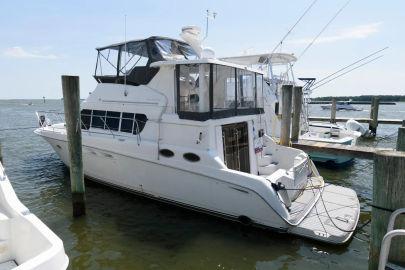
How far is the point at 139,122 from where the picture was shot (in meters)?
8.84

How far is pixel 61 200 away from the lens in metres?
9.13

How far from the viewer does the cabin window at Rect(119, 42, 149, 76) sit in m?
9.14

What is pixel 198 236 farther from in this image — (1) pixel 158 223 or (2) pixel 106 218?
(2) pixel 106 218

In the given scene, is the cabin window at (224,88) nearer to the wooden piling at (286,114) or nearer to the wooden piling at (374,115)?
the wooden piling at (286,114)

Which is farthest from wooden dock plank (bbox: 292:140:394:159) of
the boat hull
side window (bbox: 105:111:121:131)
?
side window (bbox: 105:111:121:131)

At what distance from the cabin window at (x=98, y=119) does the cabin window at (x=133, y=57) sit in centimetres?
138

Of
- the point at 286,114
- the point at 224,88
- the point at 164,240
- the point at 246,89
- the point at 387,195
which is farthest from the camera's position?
the point at 286,114

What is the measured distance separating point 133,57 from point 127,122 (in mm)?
1904

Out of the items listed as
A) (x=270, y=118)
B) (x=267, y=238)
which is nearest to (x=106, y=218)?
(x=267, y=238)

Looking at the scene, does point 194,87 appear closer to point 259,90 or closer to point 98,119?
point 259,90

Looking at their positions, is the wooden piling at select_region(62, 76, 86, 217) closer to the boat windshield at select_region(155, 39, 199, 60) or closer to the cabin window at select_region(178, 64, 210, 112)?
the cabin window at select_region(178, 64, 210, 112)

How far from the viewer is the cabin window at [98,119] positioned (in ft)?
32.5

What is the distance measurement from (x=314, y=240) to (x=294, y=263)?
0.90 meters

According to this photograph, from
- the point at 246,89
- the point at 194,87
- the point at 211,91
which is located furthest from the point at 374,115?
the point at 211,91
